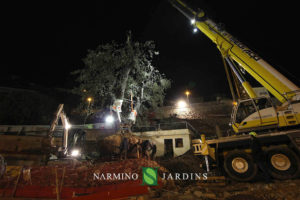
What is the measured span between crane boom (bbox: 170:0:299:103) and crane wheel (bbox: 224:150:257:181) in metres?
2.92

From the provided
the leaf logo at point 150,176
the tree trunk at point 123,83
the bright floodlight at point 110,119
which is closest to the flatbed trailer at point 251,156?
the leaf logo at point 150,176

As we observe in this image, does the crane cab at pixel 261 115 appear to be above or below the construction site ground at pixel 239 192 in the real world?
above

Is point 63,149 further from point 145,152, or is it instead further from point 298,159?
point 298,159

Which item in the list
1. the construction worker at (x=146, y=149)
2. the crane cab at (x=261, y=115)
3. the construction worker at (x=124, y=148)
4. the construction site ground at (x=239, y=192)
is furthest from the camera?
the construction worker at (x=146, y=149)

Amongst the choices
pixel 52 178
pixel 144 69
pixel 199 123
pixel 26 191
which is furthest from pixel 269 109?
pixel 199 123

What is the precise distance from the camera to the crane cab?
5.96 metres

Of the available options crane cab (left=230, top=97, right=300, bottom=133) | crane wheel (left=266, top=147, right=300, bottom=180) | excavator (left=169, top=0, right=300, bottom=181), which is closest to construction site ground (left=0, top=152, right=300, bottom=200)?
crane wheel (left=266, top=147, right=300, bottom=180)

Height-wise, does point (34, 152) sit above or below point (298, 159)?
above

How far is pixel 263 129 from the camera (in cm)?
639

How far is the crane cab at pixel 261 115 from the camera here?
235 inches

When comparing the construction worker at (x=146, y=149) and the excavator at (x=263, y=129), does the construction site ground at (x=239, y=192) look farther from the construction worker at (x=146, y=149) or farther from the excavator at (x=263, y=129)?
the construction worker at (x=146, y=149)

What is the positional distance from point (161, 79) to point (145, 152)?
28.7ft

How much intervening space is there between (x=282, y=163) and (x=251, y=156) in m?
0.96

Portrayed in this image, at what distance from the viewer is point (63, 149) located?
1073cm
